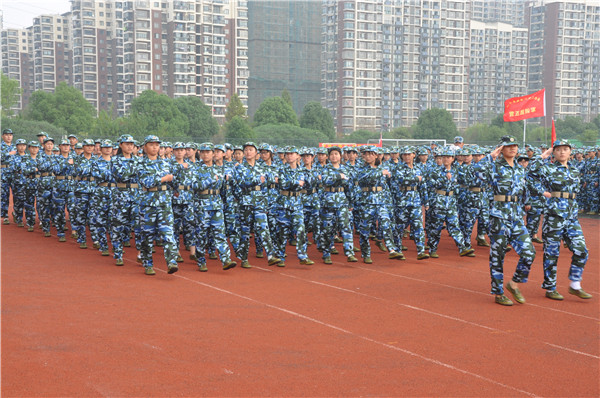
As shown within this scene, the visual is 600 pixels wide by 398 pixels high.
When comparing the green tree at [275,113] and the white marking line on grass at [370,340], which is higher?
the green tree at [275,113]

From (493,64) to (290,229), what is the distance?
5016 inches

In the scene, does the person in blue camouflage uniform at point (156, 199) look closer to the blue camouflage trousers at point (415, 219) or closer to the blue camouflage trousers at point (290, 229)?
the blue camouflage trousers at point (290, 229)

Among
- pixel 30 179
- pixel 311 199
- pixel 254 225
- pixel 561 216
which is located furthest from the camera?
pixel 30 179

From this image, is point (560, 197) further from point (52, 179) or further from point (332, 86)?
point (332, 86)

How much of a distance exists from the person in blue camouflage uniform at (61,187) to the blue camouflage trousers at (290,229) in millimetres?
5087

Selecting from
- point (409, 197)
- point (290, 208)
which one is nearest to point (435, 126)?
point (409, 197)

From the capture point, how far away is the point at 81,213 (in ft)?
41.0

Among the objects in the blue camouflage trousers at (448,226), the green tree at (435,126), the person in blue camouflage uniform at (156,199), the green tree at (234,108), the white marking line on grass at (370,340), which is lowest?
the white marking line on grass at (370,340)

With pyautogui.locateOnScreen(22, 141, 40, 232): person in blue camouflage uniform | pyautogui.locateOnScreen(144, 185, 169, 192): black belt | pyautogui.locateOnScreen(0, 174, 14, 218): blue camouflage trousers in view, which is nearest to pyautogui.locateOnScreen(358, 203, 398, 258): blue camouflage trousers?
pyautogui.locateOnScreen(144, 185, 169, 192): black belt

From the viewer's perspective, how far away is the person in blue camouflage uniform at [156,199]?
939 centimetres

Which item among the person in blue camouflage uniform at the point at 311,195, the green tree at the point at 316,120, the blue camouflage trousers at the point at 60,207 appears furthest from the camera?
the green tree at the point at 316,120

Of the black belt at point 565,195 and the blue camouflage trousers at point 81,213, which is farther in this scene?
the blue camouflage trousers at point 81,213

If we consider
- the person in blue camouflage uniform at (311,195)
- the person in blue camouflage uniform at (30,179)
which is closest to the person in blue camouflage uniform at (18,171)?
the person in blue camouflage uniform at (30,179)

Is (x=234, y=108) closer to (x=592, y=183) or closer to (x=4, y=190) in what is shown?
(x=592, y=183)
